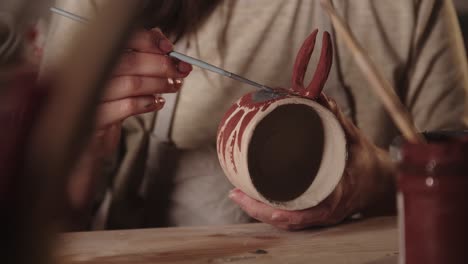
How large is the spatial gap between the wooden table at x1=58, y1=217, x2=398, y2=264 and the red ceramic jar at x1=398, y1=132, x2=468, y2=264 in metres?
0.17

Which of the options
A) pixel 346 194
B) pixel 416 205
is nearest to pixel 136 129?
pixel 346 194

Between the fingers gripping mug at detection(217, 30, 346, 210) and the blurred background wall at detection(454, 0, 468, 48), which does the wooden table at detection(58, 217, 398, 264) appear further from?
the blurred background wall at detection(454, 0, 468, 48)

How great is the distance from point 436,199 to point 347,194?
0.33 m

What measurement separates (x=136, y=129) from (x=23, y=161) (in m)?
0.80

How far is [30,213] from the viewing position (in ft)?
0.62

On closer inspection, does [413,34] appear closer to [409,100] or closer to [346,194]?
[409,100]

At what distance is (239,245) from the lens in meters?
0.58

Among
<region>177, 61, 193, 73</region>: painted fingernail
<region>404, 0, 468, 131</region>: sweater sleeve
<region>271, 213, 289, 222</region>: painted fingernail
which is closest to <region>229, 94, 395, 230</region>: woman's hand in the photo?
<region>271, 213, 289, 222</region>: painted fingernail

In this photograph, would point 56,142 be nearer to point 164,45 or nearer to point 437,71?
point 164,45

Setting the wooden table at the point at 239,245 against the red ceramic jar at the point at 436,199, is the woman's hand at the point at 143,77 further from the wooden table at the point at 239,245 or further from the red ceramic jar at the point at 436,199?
the red ceramic jar at the point at 436,199

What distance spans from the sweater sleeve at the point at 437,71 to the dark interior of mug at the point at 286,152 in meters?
0.47

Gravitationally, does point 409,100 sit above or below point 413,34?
below

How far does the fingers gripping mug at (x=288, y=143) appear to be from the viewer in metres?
0.56

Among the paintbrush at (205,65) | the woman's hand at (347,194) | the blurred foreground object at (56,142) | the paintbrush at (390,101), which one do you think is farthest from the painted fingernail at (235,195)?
the blurred foreground object at (56,142)
